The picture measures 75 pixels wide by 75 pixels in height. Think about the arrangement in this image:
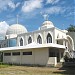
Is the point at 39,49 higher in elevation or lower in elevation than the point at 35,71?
higher

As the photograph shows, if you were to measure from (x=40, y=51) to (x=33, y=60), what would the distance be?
190 cm

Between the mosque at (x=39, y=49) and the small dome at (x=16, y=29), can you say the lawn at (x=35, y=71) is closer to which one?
the mosque at (x=39, y=49)

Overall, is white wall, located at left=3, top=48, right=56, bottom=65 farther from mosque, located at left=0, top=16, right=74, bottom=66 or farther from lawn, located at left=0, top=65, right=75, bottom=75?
lawn, located at left=0, top=65, right=75, bottom=75

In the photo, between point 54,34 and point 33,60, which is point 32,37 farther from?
point 33,60

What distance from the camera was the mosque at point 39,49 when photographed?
28.4m

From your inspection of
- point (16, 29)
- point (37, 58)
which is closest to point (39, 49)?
point (37, 58)

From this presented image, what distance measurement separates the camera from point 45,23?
48.4 meters

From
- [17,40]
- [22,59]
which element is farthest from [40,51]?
[17,40]

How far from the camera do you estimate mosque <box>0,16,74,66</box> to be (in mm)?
28391

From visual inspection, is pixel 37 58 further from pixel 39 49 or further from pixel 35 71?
pixel 35 71

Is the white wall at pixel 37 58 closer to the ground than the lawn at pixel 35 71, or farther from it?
farther from it

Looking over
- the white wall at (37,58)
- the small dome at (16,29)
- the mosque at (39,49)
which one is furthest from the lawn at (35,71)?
the small dome at (16,29)

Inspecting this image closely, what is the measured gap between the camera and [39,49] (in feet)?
95.1

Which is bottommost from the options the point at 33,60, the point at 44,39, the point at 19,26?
the point at 33,60
